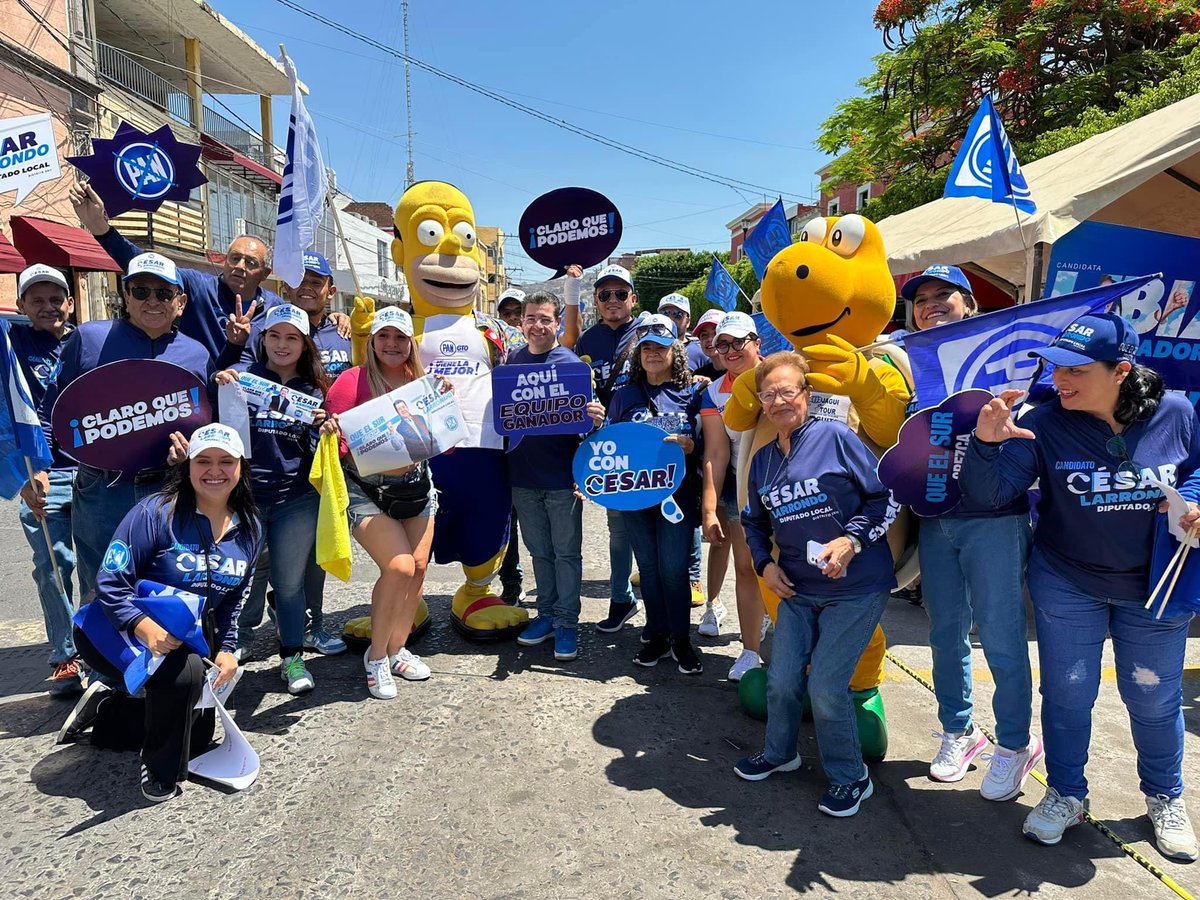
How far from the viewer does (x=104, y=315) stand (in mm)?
Result: 17109

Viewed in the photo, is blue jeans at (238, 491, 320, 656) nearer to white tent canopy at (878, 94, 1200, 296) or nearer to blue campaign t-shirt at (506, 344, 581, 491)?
blue campaign t-shirt at (506, 344, 581, 491)

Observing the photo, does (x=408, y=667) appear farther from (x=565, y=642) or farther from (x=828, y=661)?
(x=828, y=661)

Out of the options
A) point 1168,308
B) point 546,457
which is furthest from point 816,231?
point 1168,308

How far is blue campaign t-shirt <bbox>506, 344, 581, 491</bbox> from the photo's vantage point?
4.35m

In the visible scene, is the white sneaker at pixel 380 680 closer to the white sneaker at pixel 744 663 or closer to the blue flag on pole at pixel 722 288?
the white sneaker at pixel 744 663

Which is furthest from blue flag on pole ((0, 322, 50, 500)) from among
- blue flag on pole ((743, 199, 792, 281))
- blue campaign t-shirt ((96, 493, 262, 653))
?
blue flag on pole ((743, 199, 792, 281))

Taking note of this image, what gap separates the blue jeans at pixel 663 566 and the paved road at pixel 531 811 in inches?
14.2

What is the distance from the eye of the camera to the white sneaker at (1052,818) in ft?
8.86

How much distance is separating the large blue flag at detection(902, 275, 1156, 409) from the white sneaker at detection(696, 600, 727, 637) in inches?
92.4

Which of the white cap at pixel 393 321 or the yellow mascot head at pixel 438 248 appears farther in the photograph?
the yellow mascot head at pixel 438 248

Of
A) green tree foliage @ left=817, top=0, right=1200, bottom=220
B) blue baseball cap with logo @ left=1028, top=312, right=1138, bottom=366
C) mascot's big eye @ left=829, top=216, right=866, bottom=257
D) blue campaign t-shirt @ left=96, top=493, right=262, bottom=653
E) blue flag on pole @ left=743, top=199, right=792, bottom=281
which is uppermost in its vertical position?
green tree foliage @ left=817, top=0, right=1200, bottom=220

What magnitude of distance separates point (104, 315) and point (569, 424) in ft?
56.9

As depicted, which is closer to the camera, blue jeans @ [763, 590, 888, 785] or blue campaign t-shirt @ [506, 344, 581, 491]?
blue jeans @ [763, 590, 888, 785]

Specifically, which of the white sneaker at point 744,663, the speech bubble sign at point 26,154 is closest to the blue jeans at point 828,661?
the white sneaker at point 744,663
